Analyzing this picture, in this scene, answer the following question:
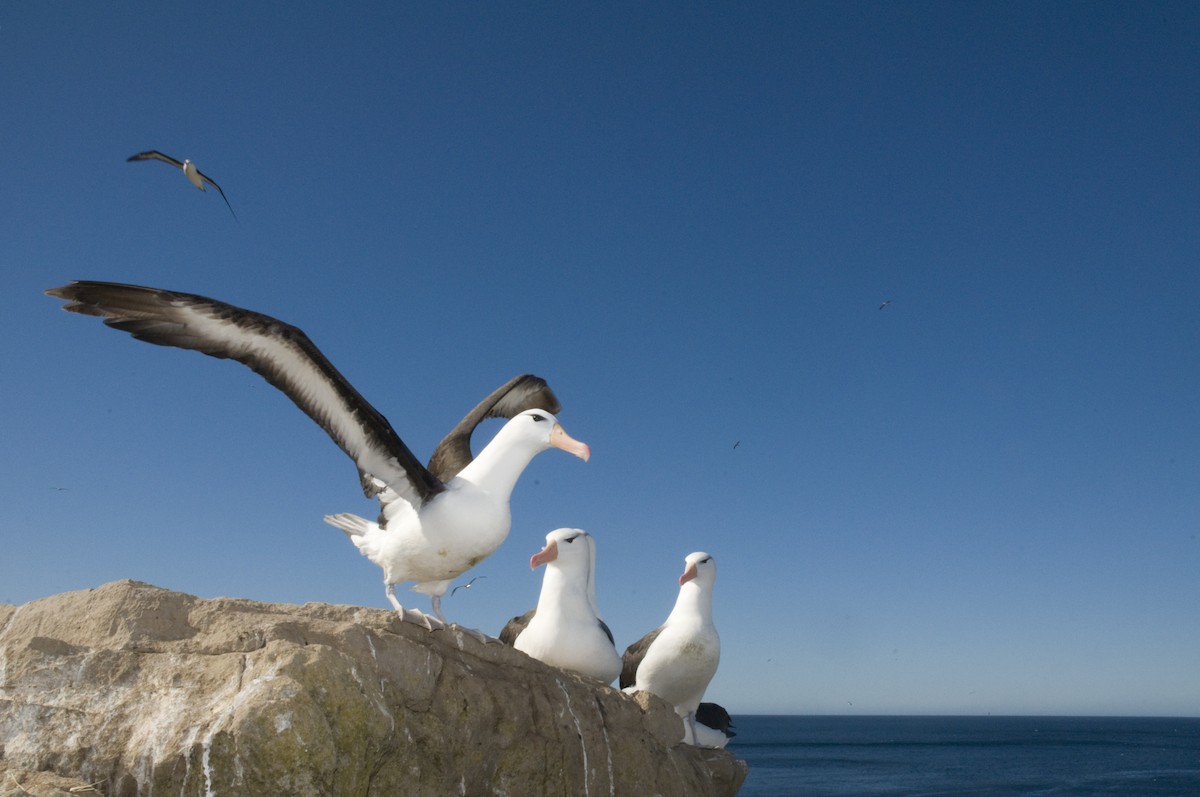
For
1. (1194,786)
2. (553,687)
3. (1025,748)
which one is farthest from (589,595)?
A: (1025,748)

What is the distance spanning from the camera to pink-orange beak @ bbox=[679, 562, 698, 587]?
10242 mm

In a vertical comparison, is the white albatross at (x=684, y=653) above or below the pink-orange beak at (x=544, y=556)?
below

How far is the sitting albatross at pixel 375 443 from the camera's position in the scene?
19.4ft

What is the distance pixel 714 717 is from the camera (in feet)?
34.6

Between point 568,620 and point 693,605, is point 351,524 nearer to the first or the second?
point 568,620

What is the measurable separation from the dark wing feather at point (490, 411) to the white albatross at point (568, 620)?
1.35 metres

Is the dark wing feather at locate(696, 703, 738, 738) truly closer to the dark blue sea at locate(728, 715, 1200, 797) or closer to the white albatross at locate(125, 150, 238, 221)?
the white albatross at locate(125, 150, 238, 221)

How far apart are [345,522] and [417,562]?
3.23 ft

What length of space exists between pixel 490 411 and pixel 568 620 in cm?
209

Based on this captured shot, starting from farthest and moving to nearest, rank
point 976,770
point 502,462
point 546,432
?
point 976,770
point 546,432
point 502,462

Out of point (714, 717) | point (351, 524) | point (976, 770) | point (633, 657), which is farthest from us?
point (976, 770)

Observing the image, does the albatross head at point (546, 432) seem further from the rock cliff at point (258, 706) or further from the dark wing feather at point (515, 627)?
the dark wing feather at point (515, 627)

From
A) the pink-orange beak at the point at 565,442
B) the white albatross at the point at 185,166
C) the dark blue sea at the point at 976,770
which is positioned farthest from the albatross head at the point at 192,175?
the dark blue sea at the point at 976,770

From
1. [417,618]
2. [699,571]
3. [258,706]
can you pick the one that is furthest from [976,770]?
[258,706]
